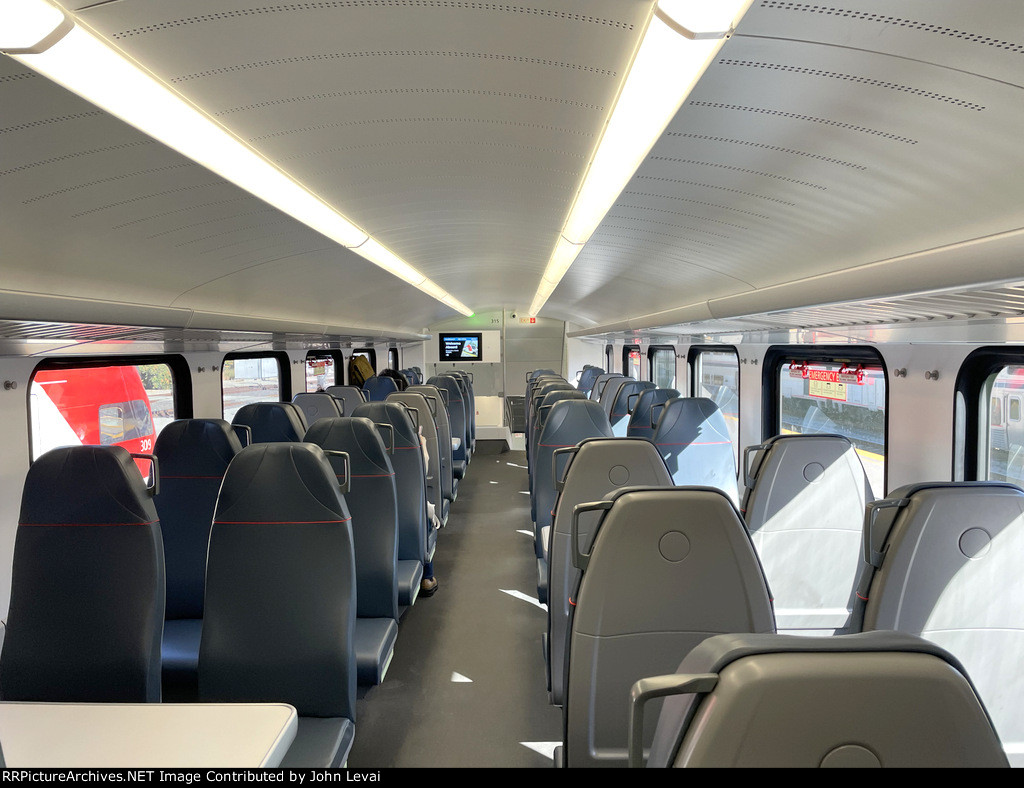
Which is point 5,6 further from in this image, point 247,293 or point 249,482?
point 247,293

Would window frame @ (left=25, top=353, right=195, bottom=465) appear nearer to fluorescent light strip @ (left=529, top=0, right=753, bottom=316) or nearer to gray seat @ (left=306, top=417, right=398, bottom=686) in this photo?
gray seat @ (left=306, top=417, right=398, bottom=686)

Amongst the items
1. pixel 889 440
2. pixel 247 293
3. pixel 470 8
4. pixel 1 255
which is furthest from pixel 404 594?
pixel 470 8

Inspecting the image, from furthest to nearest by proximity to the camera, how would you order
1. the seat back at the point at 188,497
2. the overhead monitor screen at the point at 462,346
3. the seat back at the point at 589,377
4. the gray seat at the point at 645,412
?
1. the overhead monitor screen at the point at 462,346
2. the seat back at the point at 589,377
3. the gray seat at the point at 645,412
4. the seat back at the point at 188,497

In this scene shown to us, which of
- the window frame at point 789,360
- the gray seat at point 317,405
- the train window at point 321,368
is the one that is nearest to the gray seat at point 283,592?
the window frame at point 789,360

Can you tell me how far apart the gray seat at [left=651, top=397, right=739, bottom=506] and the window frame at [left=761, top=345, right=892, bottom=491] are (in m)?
1.13

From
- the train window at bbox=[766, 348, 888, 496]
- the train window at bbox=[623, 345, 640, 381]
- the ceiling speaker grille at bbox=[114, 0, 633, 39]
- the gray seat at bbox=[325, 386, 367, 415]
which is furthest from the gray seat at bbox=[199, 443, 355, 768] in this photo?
the train window at bbox=[623, 345, 640, 381]

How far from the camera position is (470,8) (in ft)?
6.38

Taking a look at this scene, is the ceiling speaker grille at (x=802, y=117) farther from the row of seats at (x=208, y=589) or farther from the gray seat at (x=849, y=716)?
the row of seats at (x=208, y=589)

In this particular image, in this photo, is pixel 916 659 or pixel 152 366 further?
pixel 152 366

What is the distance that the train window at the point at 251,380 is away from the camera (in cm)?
810

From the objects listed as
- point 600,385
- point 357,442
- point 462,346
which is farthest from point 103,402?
point 462,346

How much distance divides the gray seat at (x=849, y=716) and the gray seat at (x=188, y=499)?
149 inches

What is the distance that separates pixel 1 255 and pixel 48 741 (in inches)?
79.9

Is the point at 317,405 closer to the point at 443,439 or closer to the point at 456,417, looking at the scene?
the point at 443,439
